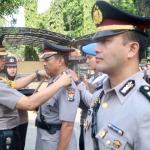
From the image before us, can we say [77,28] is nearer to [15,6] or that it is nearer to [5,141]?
[15,6]

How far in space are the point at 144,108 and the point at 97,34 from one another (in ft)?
1.62

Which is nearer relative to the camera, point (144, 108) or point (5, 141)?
point (144, 108)

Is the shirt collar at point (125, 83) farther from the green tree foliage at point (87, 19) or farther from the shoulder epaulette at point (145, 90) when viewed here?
the green tree foliage at point (87, 19)

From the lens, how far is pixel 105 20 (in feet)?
5.49

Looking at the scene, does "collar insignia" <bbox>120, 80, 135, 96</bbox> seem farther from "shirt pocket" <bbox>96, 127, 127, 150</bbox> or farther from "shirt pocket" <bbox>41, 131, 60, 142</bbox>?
"shirt pocket" <bbox>41, 131, 60, 142</bbox>

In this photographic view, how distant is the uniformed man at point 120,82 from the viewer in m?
1.47

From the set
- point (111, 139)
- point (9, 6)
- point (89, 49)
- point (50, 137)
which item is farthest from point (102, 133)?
point (9, 6)

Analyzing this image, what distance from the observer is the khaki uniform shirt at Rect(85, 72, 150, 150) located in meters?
1.43

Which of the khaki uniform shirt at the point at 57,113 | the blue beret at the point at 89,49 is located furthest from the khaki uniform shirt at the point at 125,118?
the blue beret at the point at 89,49

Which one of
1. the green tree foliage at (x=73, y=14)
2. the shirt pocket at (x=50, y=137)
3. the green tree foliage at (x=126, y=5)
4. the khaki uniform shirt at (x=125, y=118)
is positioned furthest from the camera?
the green tree foliage at (x=73, y=14)

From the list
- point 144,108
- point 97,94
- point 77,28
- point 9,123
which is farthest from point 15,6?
point 77,28

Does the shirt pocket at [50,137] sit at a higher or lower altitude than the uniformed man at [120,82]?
lower

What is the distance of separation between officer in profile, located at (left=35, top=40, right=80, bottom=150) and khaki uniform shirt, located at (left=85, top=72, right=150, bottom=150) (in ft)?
3.37

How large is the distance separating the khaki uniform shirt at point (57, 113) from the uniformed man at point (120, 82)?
1.01 metres
